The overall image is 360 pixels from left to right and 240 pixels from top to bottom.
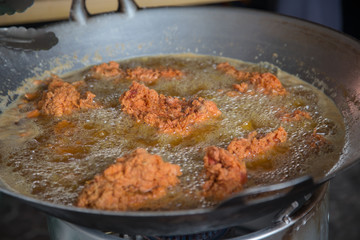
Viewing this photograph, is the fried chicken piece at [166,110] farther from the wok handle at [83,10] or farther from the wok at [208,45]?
the wok handle at [83,10]

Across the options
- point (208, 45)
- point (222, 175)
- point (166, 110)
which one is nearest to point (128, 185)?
point (222, 175)

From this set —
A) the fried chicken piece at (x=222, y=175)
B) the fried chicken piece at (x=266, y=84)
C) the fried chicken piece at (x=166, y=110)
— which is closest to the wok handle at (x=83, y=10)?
the fried chicken piece at (x=166, y=110)

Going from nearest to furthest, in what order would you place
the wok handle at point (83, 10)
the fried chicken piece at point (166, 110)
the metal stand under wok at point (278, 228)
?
the metal stand under wok at point (278, 228)
the fried chicken piece at point (166, 110)
the wok handle at point (83, 10)

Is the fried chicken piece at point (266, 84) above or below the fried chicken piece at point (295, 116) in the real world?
above

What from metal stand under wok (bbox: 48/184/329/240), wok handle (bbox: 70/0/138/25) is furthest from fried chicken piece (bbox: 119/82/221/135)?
wok handle (bbox: 70/0/138/25)

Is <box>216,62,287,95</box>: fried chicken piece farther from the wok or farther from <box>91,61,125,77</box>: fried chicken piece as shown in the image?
<box>91,61,125,77</box>: fried chicken piece
